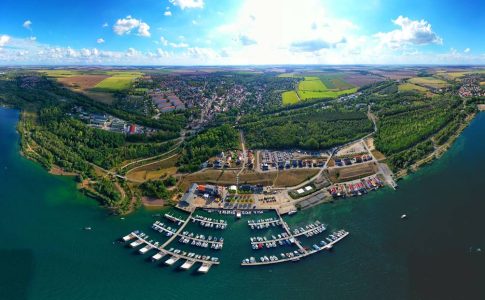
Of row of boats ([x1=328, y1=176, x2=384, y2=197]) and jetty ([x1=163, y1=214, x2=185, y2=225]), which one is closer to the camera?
jetty ([x1=163, y1=214, x2=185, y2=225])

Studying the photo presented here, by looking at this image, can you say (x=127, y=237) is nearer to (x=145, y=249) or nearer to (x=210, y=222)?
(x=145, y=249)

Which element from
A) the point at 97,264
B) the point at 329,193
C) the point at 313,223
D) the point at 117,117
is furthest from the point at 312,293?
the point at 117,117

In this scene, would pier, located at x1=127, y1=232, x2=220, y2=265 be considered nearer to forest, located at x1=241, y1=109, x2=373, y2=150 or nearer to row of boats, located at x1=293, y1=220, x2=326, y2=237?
row of boats, located at x1=293, y1=220, x2=326, y2=237

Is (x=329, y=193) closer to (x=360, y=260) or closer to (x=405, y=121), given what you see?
(x=360, y=260)

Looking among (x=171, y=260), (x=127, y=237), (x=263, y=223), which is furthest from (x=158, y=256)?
(x=263, y=223)

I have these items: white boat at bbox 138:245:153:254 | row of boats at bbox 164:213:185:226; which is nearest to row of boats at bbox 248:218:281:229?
row of boats at bbox 164:213:185:226

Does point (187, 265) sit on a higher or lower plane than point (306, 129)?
lower

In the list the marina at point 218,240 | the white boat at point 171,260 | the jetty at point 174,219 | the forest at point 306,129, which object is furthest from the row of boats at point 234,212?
the forest at point 306,129

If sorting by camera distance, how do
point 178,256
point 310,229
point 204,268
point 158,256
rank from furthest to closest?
point 310,229 < point 178,256 < point 158,256 < point 204,268

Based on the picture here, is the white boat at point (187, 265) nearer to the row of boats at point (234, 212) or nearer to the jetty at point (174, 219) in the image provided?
the jetty at point (174, 219)
